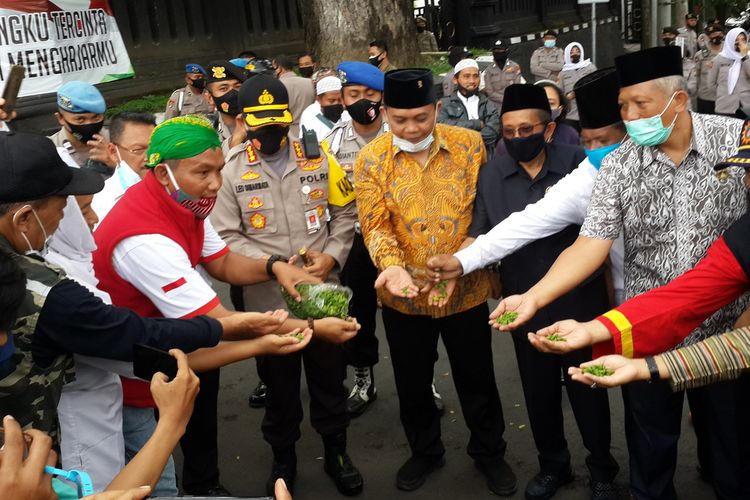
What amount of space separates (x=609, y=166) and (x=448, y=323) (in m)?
1.16

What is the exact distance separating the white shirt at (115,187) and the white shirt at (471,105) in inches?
211

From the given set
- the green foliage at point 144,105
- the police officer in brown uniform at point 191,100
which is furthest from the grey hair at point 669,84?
the green foliage at point 144,105

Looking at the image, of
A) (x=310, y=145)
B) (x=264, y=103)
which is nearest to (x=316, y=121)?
(x=310, y=145)

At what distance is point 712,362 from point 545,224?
3.72 feet

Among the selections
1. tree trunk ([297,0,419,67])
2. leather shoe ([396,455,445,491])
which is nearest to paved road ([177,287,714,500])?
leather shoe ([396,455,445,491])

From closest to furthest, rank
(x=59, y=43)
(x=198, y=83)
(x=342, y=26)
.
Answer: (x=198, y=83) < (x=59, y=43) < (x=342, y=26)

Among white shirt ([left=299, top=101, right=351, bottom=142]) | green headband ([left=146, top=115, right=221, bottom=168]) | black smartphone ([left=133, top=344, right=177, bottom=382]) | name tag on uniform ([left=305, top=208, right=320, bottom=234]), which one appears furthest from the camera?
white shirt ([left=299, top=101, right=351, bottom=142])

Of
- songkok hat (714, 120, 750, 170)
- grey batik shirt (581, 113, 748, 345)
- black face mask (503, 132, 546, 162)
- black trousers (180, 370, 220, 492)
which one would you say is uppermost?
songkok hat (714, 120, 750, 170)

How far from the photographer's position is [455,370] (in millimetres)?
4113

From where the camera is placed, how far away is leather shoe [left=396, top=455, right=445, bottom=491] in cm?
424

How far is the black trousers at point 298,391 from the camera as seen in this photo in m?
4.09

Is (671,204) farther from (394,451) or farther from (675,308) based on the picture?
(394,451)

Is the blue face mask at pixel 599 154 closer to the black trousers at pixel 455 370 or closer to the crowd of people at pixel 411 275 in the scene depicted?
the crowd of people at pixel 411 275

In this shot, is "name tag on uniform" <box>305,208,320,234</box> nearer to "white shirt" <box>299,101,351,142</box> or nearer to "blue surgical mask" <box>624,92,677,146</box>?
"blue surgical mask" <box>624,92,677,146</box>
